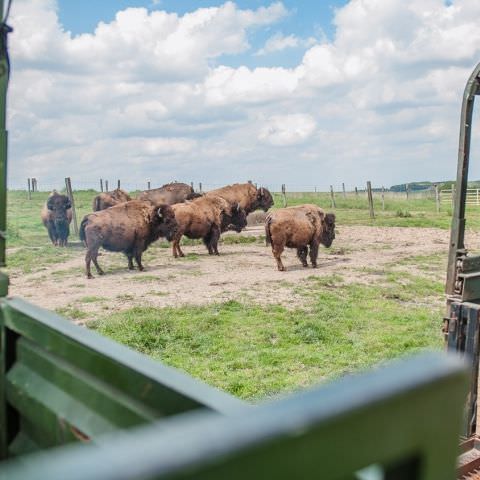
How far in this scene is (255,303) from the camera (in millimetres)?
9703

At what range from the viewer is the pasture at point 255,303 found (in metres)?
6.78

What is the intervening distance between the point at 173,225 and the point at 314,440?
44.1 feet

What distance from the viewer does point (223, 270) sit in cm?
1295

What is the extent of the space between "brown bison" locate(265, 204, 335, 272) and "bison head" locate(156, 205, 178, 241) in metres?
2.22

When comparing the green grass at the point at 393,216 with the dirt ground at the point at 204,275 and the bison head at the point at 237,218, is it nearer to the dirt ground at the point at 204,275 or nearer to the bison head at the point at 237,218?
the dirt ground at the point at 204,275

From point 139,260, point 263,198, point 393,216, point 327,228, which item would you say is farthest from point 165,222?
point 393,216

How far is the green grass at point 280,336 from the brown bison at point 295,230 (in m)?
2.48

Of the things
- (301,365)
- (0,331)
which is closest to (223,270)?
(301,365)

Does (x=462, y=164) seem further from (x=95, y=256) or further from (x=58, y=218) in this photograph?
(x=58, y=218)

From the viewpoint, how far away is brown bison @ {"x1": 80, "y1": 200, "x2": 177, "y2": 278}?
12.8 meters

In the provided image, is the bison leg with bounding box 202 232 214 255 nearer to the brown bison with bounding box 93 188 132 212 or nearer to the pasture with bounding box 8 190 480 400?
the pasture with bounding box 8 190 480 400

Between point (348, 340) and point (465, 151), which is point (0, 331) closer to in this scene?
point (465, 151)

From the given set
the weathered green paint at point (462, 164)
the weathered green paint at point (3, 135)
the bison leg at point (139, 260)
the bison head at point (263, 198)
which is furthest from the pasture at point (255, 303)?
the weathered green paint at point (3, 135)

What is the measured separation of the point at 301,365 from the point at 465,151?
125 inches
